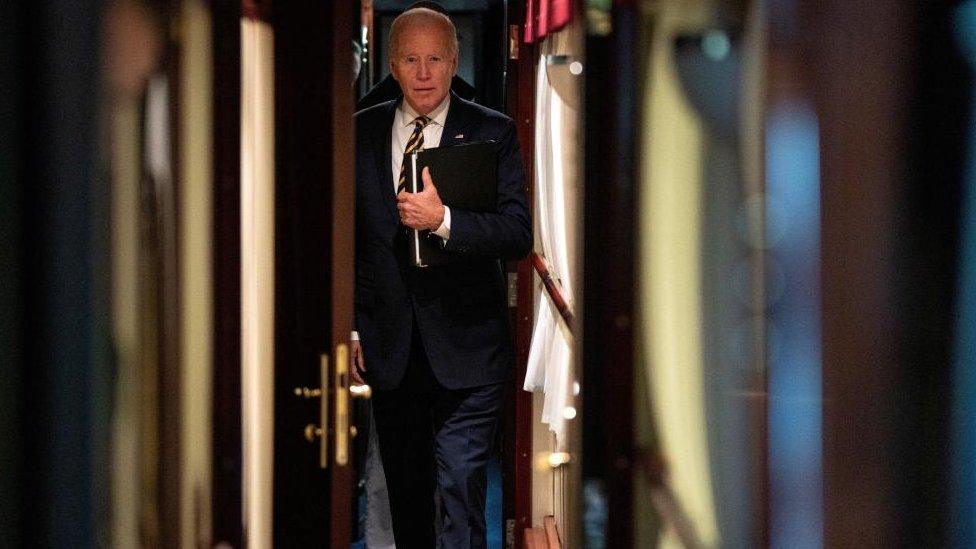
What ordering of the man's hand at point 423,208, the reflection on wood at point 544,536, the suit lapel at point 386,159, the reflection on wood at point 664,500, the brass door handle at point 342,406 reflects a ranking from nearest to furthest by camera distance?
the reflection on wood at point 664,500 → the brass door handle at point 342,406 → the man's hand at point 423,208 → the suit lapel at point 386,159 → the reflection on wood at point 544,536

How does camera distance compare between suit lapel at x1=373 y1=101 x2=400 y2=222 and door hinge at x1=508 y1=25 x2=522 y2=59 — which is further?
door hinge at x1=508 y1=25 x2=522 y2=59

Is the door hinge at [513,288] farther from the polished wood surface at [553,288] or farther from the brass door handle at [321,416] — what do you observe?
the brass door handle at [321,416]

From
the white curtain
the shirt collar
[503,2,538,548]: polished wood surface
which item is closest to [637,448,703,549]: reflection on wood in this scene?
the white curtain

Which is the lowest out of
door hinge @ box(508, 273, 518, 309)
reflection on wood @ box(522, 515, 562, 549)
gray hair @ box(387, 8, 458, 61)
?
reflection on wood @ box(522, 515, 562, 549)

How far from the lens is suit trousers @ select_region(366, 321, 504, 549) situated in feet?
8.49

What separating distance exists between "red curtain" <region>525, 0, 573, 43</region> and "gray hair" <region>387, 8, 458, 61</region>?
242 millimetres

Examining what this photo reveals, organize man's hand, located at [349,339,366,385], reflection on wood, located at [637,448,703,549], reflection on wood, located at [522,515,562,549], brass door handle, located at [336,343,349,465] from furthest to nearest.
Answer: reflection on wood, located at [522,515,562,549] < man's hand, located at [349,339,366,385] < brass door handle, located at [336,343,349,465] < reflection on wood, located at [637,448,703,549]

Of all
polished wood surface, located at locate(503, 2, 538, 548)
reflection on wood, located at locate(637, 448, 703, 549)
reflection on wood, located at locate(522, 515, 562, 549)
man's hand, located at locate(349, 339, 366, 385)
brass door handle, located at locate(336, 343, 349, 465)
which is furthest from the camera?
polished wood surface, located at locate(503, 2, 538, 548)

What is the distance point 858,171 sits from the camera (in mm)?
1582

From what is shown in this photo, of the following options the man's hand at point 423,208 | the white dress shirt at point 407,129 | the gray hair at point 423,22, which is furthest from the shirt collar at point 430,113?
the man's hand at point 423,208

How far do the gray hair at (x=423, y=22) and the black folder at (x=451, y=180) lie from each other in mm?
294

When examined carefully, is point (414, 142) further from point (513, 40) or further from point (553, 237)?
point (513, 40)

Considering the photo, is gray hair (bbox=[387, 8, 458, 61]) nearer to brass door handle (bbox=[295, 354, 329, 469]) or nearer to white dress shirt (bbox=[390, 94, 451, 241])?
white dress shirt (bbox=[390, 94, 451, 241])

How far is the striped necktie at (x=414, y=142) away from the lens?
2557 mm
